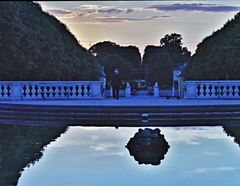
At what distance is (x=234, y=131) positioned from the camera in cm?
1623

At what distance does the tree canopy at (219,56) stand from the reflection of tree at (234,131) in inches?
440

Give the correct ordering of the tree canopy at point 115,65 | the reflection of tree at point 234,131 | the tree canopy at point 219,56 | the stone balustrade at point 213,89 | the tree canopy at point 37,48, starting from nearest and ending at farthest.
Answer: the reflection of tree at point 234,131 → the stone balustrade at point 213,89 → the tree canopy at point 37,48 → the tree canopy at point 219,56 → the tree canopy at point 115,65

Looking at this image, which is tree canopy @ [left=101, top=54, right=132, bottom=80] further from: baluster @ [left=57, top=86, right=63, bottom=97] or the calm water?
the calm water

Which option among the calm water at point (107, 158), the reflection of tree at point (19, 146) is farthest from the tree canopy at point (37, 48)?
the calm water at point (107, 158)

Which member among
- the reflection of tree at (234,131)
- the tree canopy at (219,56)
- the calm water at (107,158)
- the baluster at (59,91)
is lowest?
the calm water at (107,158)

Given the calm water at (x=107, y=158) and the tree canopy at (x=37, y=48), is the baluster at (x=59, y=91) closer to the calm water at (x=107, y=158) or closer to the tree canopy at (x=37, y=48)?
the calm water at (x=107, y=158)

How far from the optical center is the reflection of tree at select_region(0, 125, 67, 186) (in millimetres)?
11875

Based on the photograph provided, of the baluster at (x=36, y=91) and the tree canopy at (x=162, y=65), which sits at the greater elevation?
the tree canopy at (x=162, y=65)

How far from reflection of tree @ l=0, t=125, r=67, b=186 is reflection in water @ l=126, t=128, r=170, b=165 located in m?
2.18

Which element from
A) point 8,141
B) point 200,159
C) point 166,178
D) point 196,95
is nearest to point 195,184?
point 166,178

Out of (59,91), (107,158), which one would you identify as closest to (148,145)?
(107,158)

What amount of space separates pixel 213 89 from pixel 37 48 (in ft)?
36.3

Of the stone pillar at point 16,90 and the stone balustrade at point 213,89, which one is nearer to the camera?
the stone balustrade at point 213,89

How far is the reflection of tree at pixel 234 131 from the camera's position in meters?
15.4
